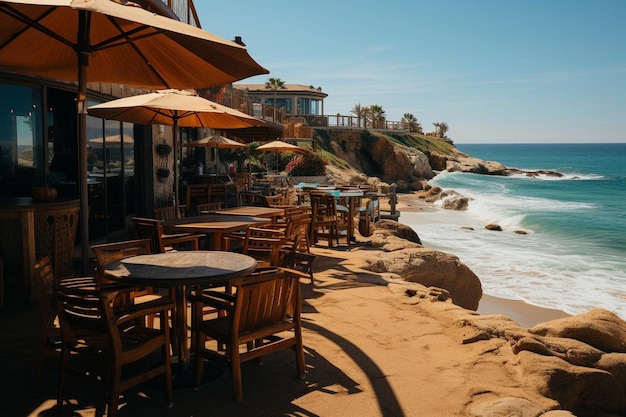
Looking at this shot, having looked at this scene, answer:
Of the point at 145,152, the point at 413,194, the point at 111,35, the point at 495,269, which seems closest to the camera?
the point at 111,35

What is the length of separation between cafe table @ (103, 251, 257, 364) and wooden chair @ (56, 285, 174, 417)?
21 cm

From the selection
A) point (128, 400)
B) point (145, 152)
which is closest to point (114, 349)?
point (128, 400)

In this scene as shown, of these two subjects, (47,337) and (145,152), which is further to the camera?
(145,152)

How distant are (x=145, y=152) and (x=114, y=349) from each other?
8223 mm

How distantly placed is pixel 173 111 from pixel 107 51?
2180 mm

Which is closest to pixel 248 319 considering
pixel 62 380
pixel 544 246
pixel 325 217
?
pixel 62 380

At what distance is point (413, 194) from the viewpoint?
125 ft

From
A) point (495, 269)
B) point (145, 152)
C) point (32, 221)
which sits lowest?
point (495, 269)

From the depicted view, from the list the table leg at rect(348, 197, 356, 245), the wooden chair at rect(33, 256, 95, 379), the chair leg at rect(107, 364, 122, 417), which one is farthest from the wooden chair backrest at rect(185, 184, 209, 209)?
the chair leg at rect(107, 364, 122, 417)

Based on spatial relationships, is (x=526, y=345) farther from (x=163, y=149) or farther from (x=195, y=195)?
(x=163, y=149)

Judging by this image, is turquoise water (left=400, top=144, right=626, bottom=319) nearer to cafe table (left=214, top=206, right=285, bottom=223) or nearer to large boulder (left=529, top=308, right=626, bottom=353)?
large boulder (left=529, top=308, right=626, bottom=353)

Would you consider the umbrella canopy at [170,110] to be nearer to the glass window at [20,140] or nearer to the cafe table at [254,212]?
the glass window at [20,140]

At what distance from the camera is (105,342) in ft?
10.8

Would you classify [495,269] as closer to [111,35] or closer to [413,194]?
[111,35]
